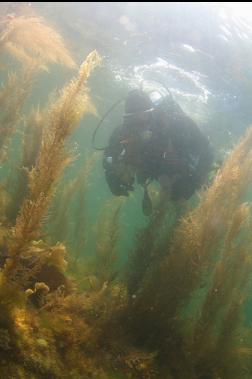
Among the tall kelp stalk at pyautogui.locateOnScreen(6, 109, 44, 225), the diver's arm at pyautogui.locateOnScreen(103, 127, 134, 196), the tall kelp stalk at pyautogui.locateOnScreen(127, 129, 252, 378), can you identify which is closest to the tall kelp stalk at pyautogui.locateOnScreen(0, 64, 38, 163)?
the tall kelp stalk at pyautogui.locateOnScreen(6, 109, 44, 225)

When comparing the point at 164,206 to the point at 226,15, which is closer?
the point at 164,206

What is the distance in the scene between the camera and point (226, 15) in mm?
12383

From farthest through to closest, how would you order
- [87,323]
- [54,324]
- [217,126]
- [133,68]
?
1. [217,126]
2. [133,68]
3. [87,323]
4. [54,324]

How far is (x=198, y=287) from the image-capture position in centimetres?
713

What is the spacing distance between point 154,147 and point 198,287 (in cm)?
283

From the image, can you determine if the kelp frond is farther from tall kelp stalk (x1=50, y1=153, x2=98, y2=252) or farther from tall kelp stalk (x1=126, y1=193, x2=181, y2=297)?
tall kelp stalk (x1=126, y1=193, x2=181, y2=297)

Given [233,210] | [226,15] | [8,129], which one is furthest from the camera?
[226,15]

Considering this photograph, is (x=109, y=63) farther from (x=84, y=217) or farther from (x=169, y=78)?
(x=84, y=217)

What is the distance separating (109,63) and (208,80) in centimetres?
492

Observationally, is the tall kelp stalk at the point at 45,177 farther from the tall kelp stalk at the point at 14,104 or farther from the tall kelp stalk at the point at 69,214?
the tall kelp stalk at the point at 69,214

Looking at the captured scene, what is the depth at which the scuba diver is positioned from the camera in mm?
7480

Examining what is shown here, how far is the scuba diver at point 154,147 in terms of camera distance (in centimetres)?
748

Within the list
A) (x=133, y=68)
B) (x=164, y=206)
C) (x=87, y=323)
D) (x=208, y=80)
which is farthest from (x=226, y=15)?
(x=87, y=323)

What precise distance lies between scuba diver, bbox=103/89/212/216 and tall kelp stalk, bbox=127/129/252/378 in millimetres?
781
